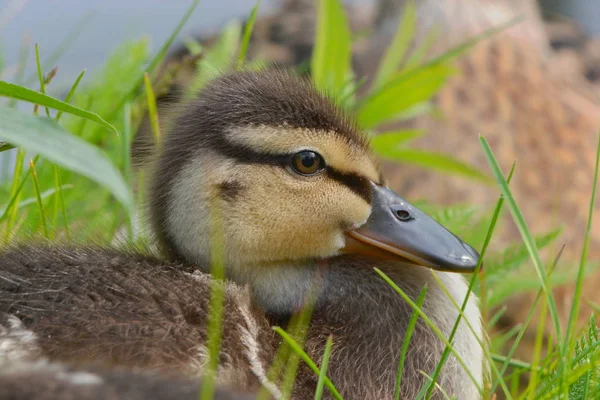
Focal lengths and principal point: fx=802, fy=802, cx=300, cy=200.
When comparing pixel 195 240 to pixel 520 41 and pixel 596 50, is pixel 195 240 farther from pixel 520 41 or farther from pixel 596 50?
pixel 596 50

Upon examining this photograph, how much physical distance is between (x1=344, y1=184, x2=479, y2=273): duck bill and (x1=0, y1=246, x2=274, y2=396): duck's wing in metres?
0.32

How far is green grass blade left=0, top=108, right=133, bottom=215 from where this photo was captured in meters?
0.91

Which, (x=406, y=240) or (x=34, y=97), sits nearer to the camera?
(x=34, y=97)

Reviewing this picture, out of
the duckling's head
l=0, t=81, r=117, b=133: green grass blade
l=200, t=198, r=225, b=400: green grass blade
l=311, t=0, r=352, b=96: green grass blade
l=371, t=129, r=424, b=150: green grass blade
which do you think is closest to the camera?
l=200, t=198, r=225, b=400: green grass blade

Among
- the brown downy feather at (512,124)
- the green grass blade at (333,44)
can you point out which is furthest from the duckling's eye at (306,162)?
the brown downy feather at (512,124)

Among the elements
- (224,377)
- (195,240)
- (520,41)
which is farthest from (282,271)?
(520,41)

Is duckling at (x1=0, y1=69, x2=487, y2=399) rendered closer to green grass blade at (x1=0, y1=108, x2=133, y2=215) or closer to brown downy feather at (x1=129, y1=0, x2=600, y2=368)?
green grass blade at (x1=0, y1=108, x2=133, y2=215)

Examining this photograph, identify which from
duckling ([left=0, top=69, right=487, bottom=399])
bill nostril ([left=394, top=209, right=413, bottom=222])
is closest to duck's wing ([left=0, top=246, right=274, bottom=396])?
duckling ([left=0, top=69, right=487, bottom=399])

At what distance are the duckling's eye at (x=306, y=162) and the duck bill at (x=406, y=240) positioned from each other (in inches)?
6.3

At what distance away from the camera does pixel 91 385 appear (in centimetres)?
94

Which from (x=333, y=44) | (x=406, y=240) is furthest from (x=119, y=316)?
(x=333, y=44)

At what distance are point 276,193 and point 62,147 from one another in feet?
2.44

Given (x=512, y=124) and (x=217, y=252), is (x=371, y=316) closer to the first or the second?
(x=217, y=252)

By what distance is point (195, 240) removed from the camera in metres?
1.69
